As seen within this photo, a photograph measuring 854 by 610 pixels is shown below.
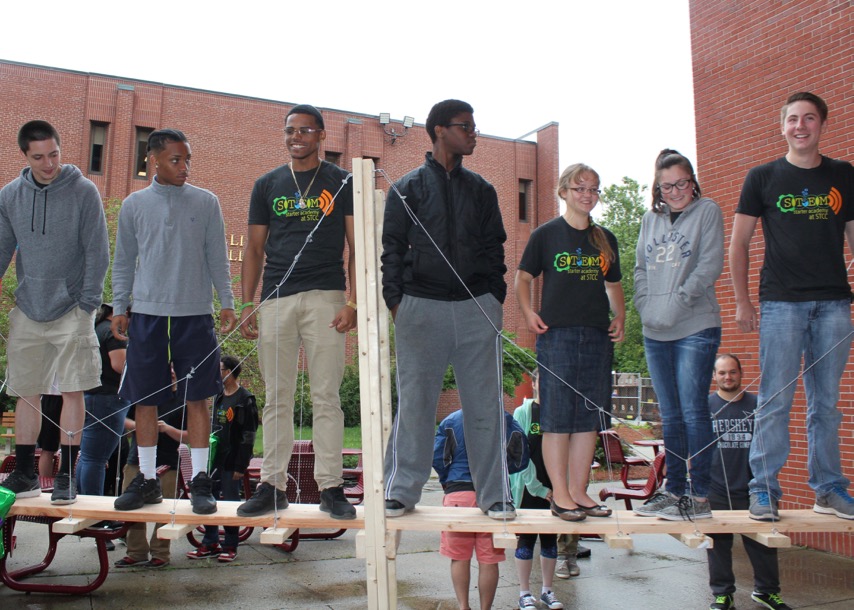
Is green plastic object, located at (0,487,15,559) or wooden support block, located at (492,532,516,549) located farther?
green plastic object, located at (0,487,15,559)

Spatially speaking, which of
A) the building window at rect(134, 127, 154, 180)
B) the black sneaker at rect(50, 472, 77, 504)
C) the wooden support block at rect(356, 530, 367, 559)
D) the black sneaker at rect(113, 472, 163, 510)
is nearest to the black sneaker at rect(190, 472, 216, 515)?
the black sneaker at rect(113, 472, 163, 510)

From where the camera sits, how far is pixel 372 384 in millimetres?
3607

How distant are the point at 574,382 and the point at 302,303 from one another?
1.56 metres

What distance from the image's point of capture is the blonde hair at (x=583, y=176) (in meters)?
4.11

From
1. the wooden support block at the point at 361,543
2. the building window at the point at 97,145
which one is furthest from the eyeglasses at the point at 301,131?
the building window at the point at 97,145

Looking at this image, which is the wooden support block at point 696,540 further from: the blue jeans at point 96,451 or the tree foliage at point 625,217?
the tree foliage at point 625,217

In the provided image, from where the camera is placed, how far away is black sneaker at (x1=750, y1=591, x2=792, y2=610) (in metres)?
5.00

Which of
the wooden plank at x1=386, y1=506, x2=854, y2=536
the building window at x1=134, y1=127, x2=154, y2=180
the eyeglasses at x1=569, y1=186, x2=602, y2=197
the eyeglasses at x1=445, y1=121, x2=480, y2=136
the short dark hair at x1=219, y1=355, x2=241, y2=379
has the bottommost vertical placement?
the wooden plank at x1=386, y1=506, x2=854, y2=536

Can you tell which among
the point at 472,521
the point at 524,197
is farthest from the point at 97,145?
the point at 472,521

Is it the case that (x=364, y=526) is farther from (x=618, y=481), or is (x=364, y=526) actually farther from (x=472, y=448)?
(x=618, y=481)

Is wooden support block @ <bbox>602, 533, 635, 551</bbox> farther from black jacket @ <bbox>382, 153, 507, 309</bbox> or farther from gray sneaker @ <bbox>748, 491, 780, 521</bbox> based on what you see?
black jacket @ <bbox>382, 153, 507, 309</bbox>

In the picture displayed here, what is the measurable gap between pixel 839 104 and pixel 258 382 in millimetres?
15301

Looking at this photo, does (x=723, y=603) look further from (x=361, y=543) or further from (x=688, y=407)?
(x=361, y=543)

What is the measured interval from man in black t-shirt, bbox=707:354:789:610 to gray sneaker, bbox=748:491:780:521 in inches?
40.4
